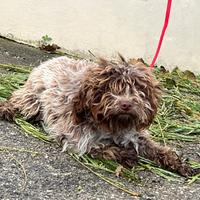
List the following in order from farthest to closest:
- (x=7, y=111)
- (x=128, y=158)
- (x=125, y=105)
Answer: (x=7, y=111)
(x=128, y=158)
(x=125, y=105)

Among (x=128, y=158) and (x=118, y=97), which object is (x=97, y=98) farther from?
(x=128, y=158)

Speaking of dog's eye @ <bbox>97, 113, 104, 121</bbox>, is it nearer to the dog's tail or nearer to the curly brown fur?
the curly brown fur

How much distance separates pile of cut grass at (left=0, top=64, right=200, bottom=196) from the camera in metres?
5.74

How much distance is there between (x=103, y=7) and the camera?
31.8ft

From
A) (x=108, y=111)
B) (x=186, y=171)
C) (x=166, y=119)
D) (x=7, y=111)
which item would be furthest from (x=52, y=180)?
(x=166, y=119)

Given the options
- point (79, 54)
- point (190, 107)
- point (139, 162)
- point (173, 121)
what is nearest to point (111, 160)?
point (139, 162)

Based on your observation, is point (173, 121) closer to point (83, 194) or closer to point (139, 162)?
point (139, 162)

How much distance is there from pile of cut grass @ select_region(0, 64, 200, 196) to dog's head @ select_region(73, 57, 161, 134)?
1.15ft

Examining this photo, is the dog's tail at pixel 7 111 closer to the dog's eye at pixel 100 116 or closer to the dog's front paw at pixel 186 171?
the dog's eye at pixel 100 116

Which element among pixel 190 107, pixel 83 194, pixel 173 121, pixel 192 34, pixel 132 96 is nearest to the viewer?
pixel 83 194

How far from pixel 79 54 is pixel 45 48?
482mm

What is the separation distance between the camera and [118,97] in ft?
18.5

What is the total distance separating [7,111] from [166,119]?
65.3 inches

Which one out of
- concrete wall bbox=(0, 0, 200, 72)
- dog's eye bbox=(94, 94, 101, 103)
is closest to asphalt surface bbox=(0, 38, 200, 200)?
dog's eye bbox=(94, 94, 101, 103)
